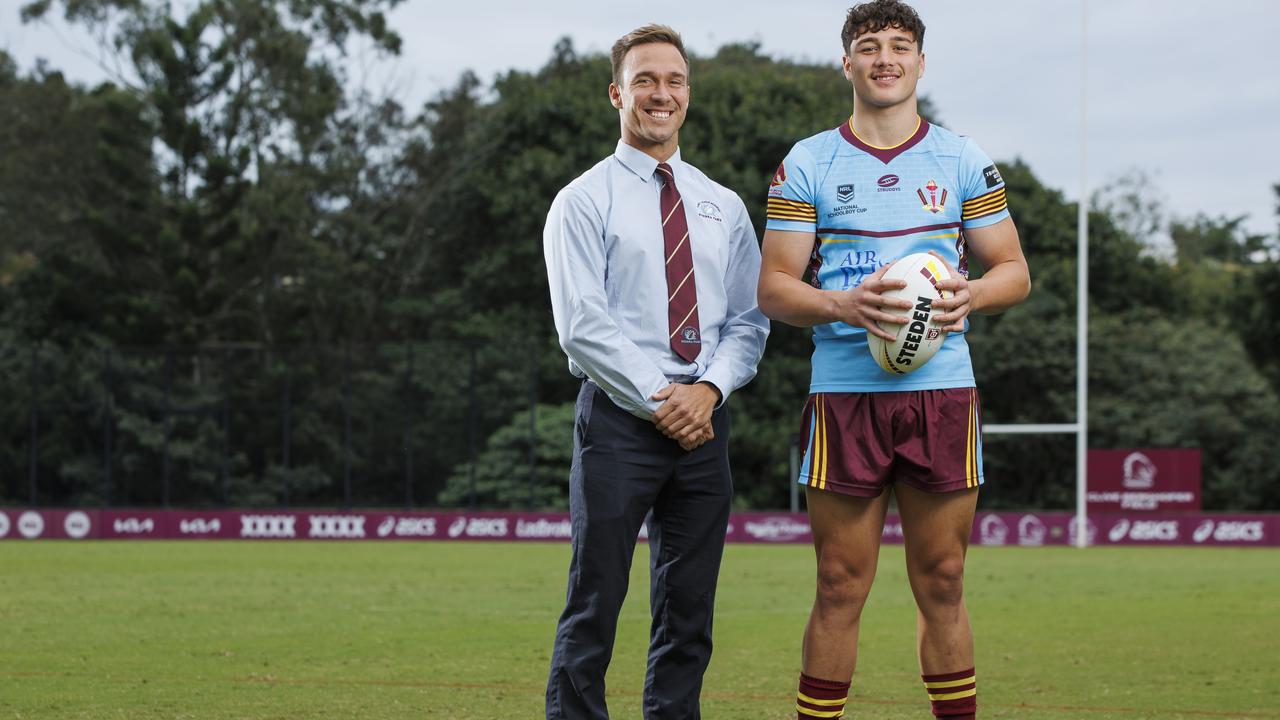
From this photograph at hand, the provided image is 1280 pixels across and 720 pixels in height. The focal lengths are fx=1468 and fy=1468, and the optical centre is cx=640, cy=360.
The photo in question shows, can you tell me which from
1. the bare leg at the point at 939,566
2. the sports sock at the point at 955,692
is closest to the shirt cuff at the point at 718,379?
the bare leg at the point at 939,566

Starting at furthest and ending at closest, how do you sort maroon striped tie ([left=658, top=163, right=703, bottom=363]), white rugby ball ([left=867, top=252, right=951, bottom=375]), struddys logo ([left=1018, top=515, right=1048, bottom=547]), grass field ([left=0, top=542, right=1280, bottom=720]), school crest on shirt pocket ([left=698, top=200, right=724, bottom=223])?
struddys logo ([left=1018, top=515, right=1048, bottom=547]), grass field ([left=0, top=542, right=1280, bottom=720]), school crest on shirt pocket ([left=698, top=200, right=724, bottom=223]), maroon striped tie ([left=658, top=163, right=703, bottom=363]), white rugby ball ([left=867, top=252, right=951, bottom=375])

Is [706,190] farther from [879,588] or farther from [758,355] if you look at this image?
[879,588]

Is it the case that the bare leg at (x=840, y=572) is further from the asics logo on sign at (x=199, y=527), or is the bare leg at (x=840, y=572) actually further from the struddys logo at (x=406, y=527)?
the asics logo on sign at (x=199, y=527)

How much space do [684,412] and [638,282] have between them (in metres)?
0.45

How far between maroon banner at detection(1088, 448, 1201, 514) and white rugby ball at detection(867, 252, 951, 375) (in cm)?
2602

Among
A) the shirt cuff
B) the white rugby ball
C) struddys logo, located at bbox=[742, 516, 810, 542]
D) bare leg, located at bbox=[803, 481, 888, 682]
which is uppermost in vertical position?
the white rugby ball

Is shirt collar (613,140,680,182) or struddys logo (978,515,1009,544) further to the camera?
struddys logo (978,515,1009,544)

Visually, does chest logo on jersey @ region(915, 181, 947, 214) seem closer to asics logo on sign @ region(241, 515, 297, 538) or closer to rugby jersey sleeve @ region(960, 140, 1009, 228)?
rugby jersey sleeve @ region(960, 140, 1009, 228)

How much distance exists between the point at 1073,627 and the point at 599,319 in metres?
8.31

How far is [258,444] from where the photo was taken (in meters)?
34.7

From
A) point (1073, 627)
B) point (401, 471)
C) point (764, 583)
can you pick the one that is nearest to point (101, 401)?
point (401, 471)

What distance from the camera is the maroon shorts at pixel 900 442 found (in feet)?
14.1

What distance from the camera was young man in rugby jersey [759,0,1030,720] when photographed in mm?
4336

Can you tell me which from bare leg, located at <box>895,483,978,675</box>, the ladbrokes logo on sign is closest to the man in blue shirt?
bare leg, located at <box>895,483,978,675</box>
